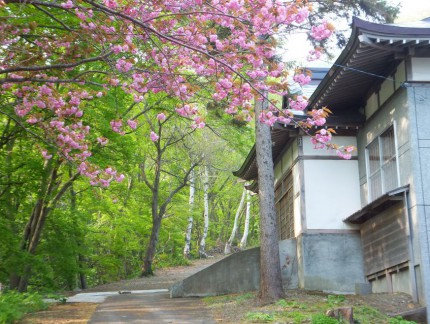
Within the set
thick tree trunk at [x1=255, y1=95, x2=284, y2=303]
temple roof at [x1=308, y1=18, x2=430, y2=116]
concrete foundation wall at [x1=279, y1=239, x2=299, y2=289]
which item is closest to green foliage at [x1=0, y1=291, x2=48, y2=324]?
thick tree trunk at [x1=255, y1=95, x2=284, y2=303]

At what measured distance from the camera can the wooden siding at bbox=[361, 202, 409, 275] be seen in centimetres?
1148

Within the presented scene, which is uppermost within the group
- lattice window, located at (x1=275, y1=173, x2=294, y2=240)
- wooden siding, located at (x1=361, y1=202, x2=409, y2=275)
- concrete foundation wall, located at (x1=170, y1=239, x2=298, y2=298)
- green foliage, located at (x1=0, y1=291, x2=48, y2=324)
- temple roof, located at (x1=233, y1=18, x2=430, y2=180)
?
temple roof, located at (x1=233, y1=18, x2=430, y2=180)

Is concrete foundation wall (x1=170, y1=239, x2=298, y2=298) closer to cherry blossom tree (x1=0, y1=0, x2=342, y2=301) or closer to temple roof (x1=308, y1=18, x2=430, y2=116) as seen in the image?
temple roof (x1=308, y1=18, x2=430, y2=116)

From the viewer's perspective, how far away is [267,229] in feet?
42.7

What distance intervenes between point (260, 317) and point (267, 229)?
3.05 meters

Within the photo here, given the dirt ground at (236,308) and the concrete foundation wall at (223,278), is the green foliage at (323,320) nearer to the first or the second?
the dirt ground at (236,308)

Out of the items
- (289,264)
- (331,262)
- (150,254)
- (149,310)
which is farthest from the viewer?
(150,254)

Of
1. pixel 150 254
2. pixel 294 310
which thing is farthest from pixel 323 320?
pixel 150 254

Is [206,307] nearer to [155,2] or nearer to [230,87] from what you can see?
[230,87]

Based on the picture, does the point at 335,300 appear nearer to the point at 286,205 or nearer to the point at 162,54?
the point at 286,205

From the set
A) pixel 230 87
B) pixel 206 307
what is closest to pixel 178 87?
pixel 230 87

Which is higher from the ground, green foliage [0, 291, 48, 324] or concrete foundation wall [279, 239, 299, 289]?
concrete foundation wall [279, 239, 299, 289]

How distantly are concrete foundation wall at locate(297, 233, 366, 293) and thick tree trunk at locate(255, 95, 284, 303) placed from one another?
1.74 metres

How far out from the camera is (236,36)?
8.39 m
